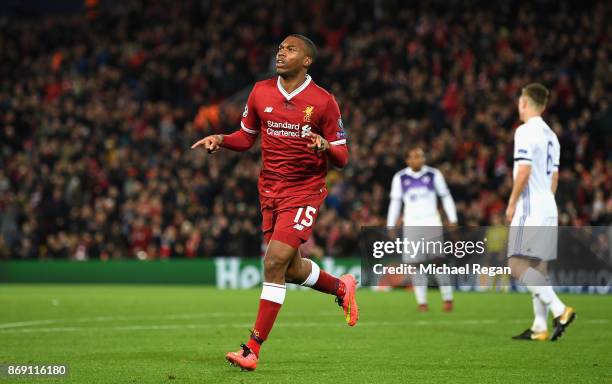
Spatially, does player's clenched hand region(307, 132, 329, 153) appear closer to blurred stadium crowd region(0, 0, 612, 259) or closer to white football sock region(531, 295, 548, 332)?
white football sock region(531, 295, 548, 332)

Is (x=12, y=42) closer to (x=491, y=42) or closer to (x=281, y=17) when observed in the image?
(x=281, y=17)

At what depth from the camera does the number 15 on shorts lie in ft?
29.1

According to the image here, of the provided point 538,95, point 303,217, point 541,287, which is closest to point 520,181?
point 538,95

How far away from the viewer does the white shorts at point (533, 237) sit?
1097cm

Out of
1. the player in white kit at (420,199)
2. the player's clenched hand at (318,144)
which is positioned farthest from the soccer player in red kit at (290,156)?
the player in white kit at (420,199)

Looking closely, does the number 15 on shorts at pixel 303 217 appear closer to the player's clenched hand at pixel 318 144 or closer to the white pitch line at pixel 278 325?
the player's clenched hand at pixel 318 144

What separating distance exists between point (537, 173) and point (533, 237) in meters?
0.71

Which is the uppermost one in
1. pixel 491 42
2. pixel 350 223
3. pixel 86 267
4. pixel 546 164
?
pixel 491 42

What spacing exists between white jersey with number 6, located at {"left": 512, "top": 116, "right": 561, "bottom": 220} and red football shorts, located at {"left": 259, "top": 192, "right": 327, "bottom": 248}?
2942 mm

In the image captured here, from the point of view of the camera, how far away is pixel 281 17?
34969 millimetres

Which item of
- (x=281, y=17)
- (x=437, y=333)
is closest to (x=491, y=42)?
(x=281, y=17)

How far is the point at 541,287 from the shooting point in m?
11.0

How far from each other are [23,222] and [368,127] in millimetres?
11463

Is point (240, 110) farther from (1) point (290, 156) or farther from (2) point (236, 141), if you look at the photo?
(1) point (290, 156)
